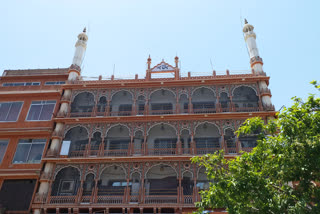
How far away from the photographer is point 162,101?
988 inches

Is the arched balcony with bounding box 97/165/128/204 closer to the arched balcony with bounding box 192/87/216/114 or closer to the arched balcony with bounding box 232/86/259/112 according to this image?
the arched balcony with bounding box 192/87/216/114

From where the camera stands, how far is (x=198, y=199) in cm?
1856

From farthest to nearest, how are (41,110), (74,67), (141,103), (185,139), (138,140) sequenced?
(74,67), (141,103), (41,110), (138,140), (185,139)

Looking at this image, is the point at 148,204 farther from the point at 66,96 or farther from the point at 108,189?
the point at 66,96

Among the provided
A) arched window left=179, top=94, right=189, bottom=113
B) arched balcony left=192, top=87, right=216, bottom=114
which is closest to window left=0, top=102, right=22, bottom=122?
arched window left=179, top=94, right=189, bottom=113

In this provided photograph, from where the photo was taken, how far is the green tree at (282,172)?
9688 millimetres

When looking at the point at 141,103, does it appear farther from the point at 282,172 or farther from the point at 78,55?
the point at 282,172

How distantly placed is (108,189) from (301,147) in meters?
15.1

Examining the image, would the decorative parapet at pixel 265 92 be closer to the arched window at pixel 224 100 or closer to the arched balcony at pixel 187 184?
the arched window at pixel 224 100

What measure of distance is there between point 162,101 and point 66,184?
35.4 ft

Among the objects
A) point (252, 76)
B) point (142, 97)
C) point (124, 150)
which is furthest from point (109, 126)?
point (252, 76)

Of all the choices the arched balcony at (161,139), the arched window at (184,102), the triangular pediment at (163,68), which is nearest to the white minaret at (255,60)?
the arched window at (184,102)

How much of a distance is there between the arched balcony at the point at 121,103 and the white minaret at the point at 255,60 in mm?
11613

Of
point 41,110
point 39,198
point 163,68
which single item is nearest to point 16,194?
point 39,198
